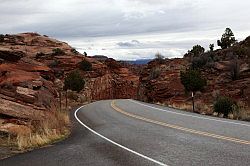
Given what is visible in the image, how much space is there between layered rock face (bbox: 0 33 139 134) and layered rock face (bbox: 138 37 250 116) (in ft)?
35.3

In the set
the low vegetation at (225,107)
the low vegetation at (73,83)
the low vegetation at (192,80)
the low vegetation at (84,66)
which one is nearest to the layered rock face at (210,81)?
the low vegetation at (192,80)

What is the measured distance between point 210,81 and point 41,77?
65.3 feet

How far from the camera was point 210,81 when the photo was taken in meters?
42.9

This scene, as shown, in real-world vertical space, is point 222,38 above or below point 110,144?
above

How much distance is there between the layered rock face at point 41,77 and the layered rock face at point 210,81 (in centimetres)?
1076

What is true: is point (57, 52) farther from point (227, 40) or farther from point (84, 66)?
point (227, 40)

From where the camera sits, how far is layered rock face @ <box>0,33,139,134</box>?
67.6 feet

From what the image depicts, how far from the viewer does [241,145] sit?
12.1 meters

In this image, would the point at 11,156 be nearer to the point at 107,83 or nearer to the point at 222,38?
the point at 222,38

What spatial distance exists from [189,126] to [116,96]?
6245 centimetres

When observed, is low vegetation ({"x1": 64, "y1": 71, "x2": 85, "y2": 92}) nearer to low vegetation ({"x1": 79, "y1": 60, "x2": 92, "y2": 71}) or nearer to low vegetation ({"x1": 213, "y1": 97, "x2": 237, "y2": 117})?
low vegetation ({"x1": 79, "y1": 60, "x2": 92, "y2": 71})

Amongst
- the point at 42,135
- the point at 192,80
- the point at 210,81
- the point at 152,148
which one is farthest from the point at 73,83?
the point at 152,148

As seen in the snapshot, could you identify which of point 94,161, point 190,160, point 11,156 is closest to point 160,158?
point 190,160

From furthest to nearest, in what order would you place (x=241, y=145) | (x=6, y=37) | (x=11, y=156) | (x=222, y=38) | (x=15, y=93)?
(x=6, y=37) → (x=222, y=38) → (x=15, y=93) → (x=11, y=156) → (x=241, y=145)
